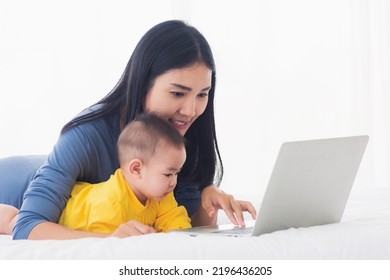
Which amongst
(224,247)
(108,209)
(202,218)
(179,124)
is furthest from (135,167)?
(224,247)

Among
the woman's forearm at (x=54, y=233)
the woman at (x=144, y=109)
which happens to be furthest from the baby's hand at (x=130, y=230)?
the woman at (x=144, y=109)

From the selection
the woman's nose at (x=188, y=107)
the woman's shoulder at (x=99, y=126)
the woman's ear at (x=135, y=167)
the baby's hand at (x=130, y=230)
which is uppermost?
the woman's nose at (x=188, y=107)

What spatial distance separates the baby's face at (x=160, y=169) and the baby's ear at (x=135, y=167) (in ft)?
0.05

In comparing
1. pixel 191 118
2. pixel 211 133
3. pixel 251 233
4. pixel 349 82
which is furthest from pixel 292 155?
pixel 349 82

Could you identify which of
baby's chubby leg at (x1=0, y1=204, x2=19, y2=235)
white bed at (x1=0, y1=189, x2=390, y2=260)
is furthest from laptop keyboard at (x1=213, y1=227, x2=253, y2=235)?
baby's chubby leg at (x1=0, y1=204, x2=19, y2=235)

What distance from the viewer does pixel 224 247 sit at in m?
1.45

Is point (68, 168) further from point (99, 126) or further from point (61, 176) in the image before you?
point (99, 126)

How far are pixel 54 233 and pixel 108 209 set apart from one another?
16cm

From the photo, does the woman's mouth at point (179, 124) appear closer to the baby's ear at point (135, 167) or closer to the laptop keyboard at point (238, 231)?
the baby's ear at point (135, 167)

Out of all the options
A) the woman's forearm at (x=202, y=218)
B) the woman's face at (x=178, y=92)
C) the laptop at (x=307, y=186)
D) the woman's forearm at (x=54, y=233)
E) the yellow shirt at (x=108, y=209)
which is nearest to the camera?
the laptop at (x=307, y=186)

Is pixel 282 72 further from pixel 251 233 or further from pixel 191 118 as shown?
pixel 251 233

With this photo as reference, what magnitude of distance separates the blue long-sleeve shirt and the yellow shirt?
37 millimetres

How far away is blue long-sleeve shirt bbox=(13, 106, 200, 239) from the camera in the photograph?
183 centimetres

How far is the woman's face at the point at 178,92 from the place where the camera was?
6.53ft
